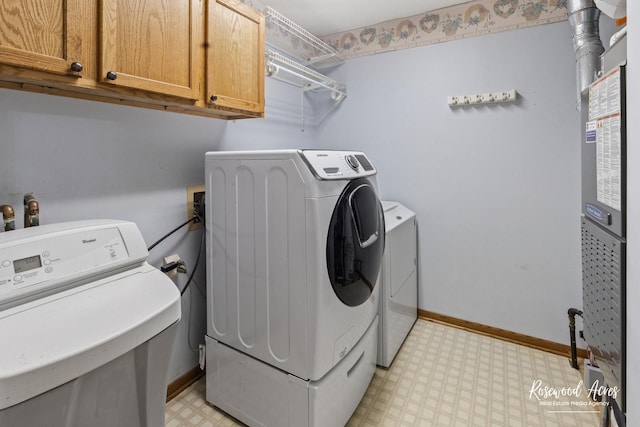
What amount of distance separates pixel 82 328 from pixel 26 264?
1.15 feet

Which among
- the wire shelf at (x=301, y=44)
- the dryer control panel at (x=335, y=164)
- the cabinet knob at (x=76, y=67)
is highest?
the wire shelf at (x=301, y=44)

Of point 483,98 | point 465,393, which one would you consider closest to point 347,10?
point 483,98

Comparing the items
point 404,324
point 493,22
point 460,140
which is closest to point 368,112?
point 460,140

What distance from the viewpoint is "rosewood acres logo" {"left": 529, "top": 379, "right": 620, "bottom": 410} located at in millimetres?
1732

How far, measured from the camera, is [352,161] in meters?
1.51

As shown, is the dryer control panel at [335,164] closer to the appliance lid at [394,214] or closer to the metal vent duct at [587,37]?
the appliance lid at [394,214]

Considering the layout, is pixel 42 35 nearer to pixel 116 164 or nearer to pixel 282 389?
pixel 116 164

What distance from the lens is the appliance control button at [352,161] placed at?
1.48m

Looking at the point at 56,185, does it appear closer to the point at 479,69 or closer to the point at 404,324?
the point at 404,324

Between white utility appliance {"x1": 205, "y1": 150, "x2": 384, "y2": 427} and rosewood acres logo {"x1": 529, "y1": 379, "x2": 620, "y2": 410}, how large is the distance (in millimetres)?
1034

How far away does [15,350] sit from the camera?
2.25 ft

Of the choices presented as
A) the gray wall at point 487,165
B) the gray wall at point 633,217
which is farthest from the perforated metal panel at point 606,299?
the gray wall at point 487,165

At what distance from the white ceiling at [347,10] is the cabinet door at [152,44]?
1096mm

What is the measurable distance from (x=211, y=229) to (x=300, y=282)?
2.00 ft
